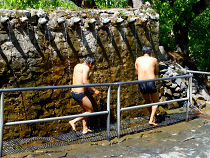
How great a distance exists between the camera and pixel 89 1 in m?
13.0

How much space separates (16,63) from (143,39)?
3.51m

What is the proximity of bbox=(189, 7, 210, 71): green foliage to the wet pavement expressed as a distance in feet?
28.8

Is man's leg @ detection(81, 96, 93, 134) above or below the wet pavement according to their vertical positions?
above

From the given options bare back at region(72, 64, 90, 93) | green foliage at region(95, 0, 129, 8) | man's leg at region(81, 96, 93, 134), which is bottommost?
man's leg at region(81, 96, 93, 134)

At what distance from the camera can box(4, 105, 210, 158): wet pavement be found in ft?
15.1

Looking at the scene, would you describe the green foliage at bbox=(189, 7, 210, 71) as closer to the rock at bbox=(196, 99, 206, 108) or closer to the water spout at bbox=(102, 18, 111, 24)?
the rock at bbox=(196, 99, 206, 108)

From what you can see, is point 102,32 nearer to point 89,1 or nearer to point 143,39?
point 143,39

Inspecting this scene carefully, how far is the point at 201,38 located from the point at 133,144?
10760 millimetres

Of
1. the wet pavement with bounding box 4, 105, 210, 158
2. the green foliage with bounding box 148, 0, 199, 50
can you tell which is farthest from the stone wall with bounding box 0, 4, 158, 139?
the green foliage with bounding box 148, 0, 199, 50

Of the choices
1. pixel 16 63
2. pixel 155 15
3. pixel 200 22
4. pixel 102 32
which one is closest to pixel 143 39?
pixel 155 15

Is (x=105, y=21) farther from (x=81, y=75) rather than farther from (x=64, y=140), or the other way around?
(x=64, y=140)

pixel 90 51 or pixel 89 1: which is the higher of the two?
pixel 89 1

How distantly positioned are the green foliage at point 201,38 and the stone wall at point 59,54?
6.90 metres

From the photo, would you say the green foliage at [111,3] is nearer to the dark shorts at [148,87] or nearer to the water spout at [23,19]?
the water spout at [23,19]
